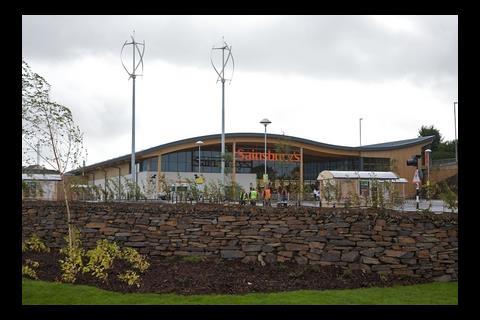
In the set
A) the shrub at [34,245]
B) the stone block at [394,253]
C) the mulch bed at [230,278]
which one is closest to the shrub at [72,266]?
the mulch bed at [230,278]

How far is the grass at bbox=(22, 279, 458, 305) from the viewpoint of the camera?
29.5 feet

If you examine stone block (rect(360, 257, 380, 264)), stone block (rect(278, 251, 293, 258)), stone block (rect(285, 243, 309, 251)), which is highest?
stone block (rect(285, 243, 309, 251))

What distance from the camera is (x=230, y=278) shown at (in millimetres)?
10578

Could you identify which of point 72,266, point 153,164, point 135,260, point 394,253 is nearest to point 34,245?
point 72,266

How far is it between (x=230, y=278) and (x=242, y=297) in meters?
1.23

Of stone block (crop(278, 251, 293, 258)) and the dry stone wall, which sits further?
stone block (crop(278, 251, 293, 258))

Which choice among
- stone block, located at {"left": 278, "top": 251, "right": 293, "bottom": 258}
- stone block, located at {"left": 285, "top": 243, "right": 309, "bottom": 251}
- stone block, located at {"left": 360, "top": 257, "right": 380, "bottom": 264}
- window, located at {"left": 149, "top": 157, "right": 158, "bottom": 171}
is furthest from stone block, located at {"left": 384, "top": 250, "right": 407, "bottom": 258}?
window, located at {"left": 149, "top": 157, "right": 158, "bottom": 171}

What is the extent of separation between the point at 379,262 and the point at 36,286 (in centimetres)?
704

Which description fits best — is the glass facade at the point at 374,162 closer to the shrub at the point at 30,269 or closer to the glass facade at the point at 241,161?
the glass facade at the point at 241,161

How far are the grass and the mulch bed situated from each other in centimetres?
34

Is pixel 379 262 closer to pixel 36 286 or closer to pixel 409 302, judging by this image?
pixel 409 302

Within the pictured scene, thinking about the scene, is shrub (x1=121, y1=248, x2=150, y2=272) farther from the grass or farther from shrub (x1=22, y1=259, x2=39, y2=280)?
shrub (x1=22, y1=259, x2=39, y2=280)
